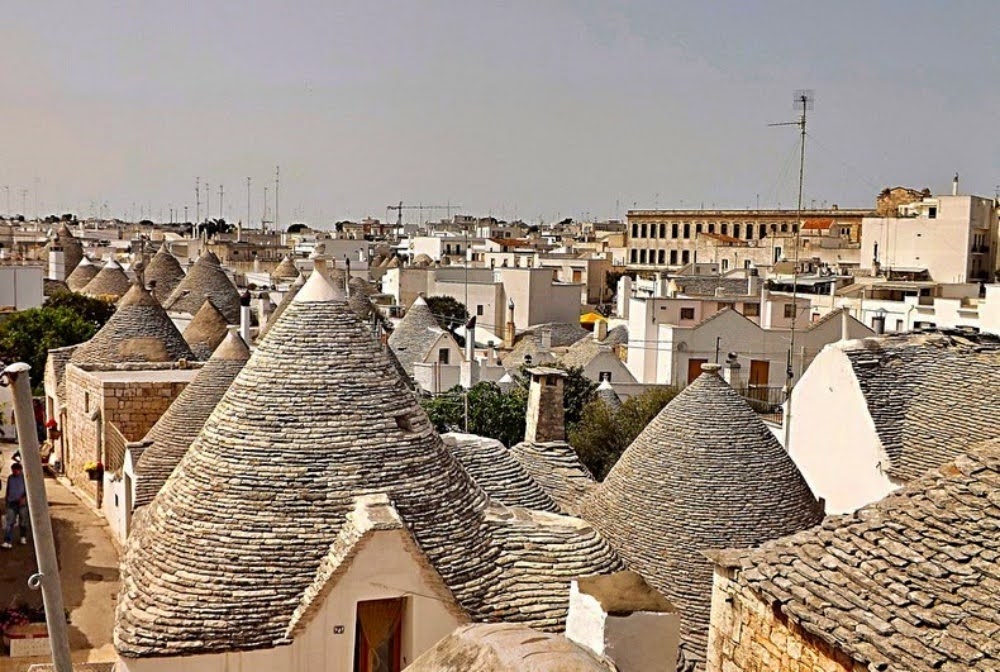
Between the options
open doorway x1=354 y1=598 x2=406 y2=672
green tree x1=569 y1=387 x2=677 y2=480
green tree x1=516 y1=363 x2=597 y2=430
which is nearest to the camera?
open doorway x1=354 y1=598 x2=406 y2=672

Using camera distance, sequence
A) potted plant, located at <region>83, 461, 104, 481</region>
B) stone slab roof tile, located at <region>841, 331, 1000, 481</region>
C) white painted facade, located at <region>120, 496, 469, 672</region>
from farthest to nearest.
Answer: potted plant, located at <region>83, 461, 104, 481</region>
stone slab roof tile, located at <region>841, 331, 1000, 481</region>
white painted facade, located at <region>120, 496, 469, 672</region>

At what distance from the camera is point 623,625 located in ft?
15.8

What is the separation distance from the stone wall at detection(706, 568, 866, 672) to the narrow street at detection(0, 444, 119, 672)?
762 cm

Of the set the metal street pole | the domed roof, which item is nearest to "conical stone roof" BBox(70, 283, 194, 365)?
the domed roof

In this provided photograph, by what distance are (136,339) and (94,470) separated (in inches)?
111

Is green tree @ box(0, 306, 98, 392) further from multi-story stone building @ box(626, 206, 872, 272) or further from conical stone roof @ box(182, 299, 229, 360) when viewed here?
multi-story stone building @ box(626, 206, 872, 272)

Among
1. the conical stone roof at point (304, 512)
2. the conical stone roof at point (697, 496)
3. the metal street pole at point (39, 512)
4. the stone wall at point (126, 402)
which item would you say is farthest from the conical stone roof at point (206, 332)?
the metal street pole at point (39, 512)

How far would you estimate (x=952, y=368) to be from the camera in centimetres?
1346

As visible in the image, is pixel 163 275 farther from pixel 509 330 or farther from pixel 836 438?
pixel 836 438

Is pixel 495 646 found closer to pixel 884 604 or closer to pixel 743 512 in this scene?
pixel 884 604

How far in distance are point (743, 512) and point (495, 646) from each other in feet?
31.5

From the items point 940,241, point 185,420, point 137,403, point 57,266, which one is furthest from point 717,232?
point 185,420

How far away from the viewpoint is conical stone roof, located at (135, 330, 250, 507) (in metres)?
13.4

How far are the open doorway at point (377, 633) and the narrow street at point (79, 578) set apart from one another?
18.2 feet
